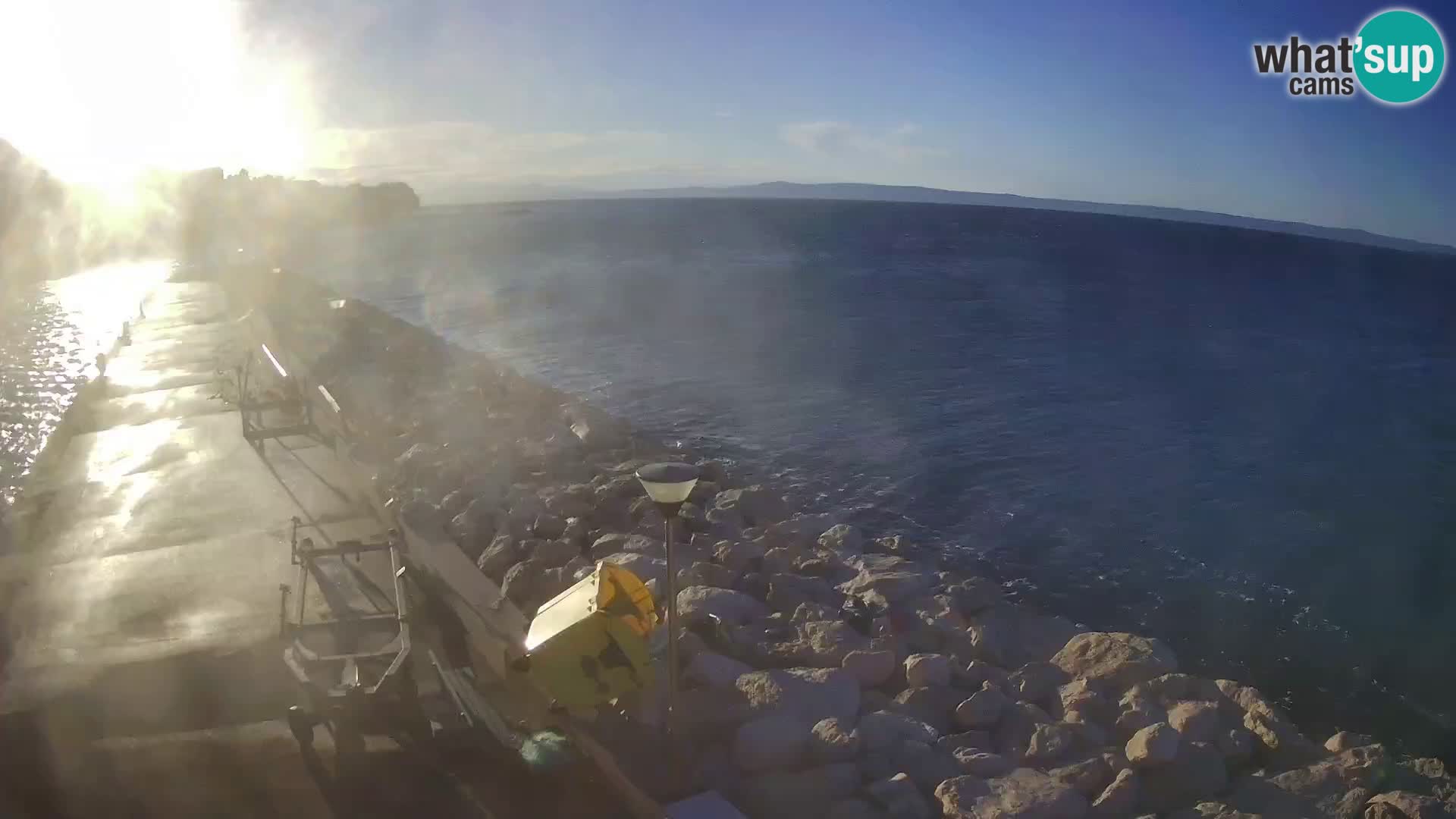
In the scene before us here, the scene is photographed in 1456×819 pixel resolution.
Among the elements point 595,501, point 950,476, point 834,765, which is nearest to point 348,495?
point 595,501

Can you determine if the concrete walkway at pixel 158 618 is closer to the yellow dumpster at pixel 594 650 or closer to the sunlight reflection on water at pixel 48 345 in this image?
the sunlight reflection on water at pixel 48 345

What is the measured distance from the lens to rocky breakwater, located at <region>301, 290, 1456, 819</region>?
8.51m

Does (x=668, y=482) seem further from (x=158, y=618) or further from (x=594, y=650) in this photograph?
(x=158, y=618)

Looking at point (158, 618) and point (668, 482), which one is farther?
point (158, 618)

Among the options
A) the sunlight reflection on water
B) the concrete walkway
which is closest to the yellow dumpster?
the concrete walkway

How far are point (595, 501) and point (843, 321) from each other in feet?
115

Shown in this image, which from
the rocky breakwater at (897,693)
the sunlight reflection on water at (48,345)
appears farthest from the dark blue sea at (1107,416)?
the rocky breakwater at (897,693)

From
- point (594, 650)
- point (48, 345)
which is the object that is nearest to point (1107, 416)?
point (594, 650)

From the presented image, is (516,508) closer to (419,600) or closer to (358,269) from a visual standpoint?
(419,600)

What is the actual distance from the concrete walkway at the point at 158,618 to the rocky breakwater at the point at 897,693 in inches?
89.7

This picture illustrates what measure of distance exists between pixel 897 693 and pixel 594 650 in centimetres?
387

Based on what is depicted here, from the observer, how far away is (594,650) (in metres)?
8.16

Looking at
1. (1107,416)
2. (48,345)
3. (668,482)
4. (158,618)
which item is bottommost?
(1107,416)

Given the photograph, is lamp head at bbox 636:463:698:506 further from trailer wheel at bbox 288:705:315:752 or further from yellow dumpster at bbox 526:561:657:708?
trailer wheel at bbox 288:705:315:752
